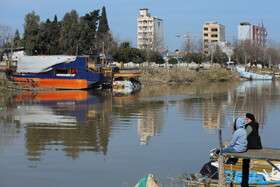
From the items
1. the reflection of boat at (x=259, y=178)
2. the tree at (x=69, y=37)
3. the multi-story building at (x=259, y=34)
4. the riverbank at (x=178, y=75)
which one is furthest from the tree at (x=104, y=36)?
the multi-story building at (x=259, y=34)

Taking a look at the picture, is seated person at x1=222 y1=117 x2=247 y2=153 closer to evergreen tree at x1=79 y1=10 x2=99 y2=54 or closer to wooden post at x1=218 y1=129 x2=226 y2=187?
wooden post at x1=218 y1=129 x2=226 y2=187

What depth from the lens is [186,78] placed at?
186 ft

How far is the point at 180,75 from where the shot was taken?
55688 mm

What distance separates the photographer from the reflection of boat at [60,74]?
40781 mm

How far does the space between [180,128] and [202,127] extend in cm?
89

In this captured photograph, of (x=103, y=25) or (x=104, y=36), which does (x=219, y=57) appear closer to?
(x=103, y=25)

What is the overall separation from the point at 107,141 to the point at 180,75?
4175 centimetres

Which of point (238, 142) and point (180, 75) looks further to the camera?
point (180, 75)

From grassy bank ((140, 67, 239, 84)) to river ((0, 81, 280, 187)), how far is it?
89.5 ft

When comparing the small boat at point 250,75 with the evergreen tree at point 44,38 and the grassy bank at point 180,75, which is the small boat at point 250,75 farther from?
the evergreen tree at point 44,38

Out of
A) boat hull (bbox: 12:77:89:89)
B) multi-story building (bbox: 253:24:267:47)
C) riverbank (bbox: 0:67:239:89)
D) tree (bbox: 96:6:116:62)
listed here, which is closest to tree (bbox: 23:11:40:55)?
tree (bbox: 96:6:116:62)

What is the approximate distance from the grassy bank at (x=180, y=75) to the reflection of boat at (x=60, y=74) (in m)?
10.9

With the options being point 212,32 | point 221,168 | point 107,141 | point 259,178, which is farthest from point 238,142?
point 212,32

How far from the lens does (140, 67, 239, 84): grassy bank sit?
171 ft
